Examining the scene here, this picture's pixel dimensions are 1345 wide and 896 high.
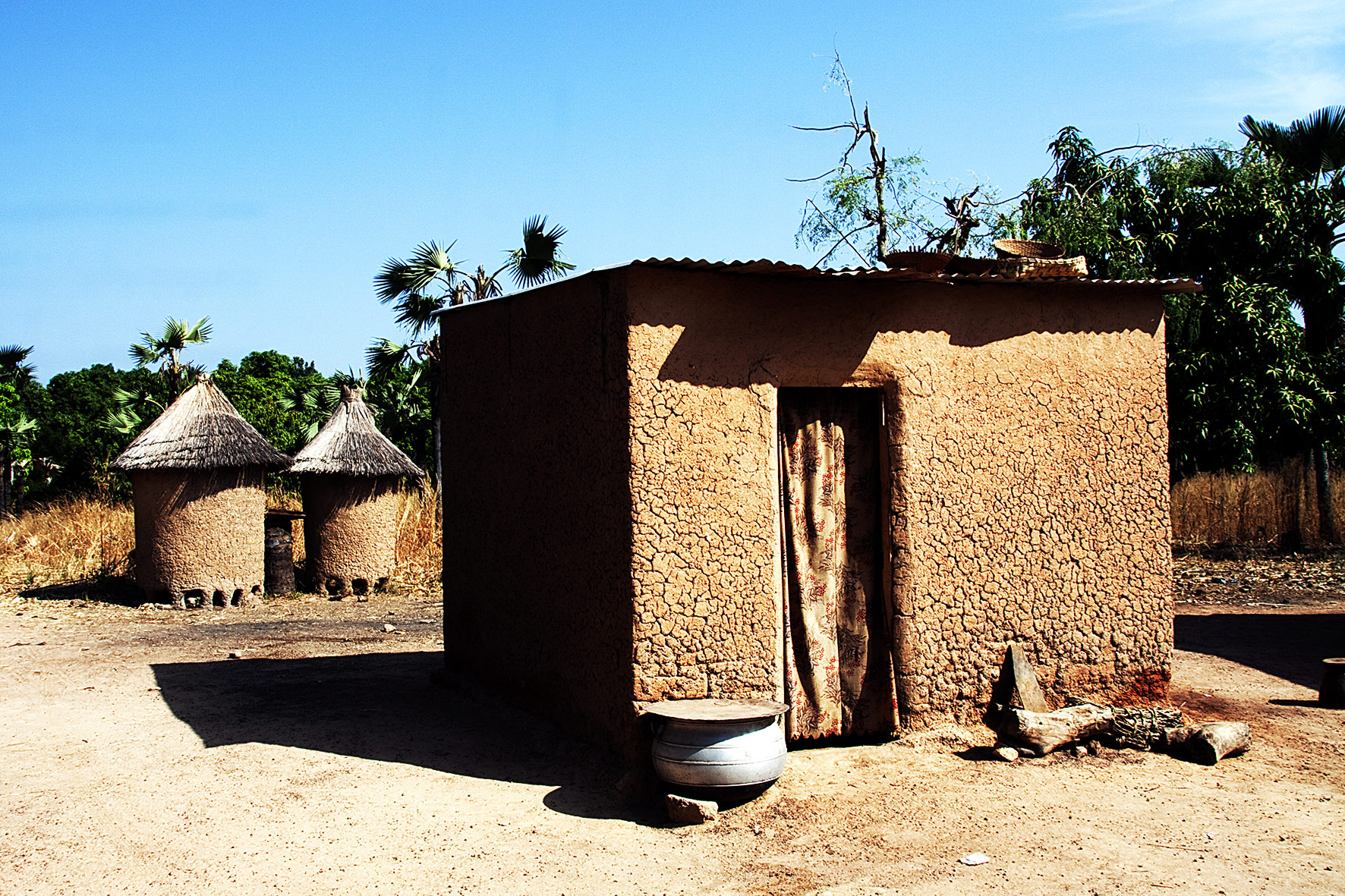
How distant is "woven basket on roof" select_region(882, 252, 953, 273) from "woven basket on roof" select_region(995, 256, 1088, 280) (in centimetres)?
35

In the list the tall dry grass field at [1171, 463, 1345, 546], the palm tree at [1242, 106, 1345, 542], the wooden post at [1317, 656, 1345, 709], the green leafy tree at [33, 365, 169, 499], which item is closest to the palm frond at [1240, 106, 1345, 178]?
the palm tree at [1242, 106, 1345, 542]

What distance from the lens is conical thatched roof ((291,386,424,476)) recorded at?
41.7 feet

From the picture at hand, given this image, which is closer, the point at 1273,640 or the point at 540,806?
the point at 540,806

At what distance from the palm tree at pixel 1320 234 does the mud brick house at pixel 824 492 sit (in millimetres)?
9257

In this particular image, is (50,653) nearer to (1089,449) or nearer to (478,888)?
(478,888)

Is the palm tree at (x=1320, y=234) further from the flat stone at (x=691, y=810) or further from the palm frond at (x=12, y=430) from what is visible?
the palm frond at (x=12, y=430)

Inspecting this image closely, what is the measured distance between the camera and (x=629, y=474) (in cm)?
540

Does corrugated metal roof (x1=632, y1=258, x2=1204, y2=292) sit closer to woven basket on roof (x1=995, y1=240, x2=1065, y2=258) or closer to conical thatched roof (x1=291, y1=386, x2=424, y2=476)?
woven basket on roof (x1=995, y1=240, x2=1065, y2=258)

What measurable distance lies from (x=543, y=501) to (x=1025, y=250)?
3.44 metres

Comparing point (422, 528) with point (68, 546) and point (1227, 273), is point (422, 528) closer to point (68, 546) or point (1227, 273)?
point (68, 546)

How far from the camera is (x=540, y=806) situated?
17.0 feet

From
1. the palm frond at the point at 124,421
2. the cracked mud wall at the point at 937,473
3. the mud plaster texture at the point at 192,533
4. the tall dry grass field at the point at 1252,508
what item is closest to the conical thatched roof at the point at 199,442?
the mud plaster texture at the point at 192,533

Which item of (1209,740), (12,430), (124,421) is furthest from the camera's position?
(12,430)

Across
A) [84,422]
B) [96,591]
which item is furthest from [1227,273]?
[84,422]
